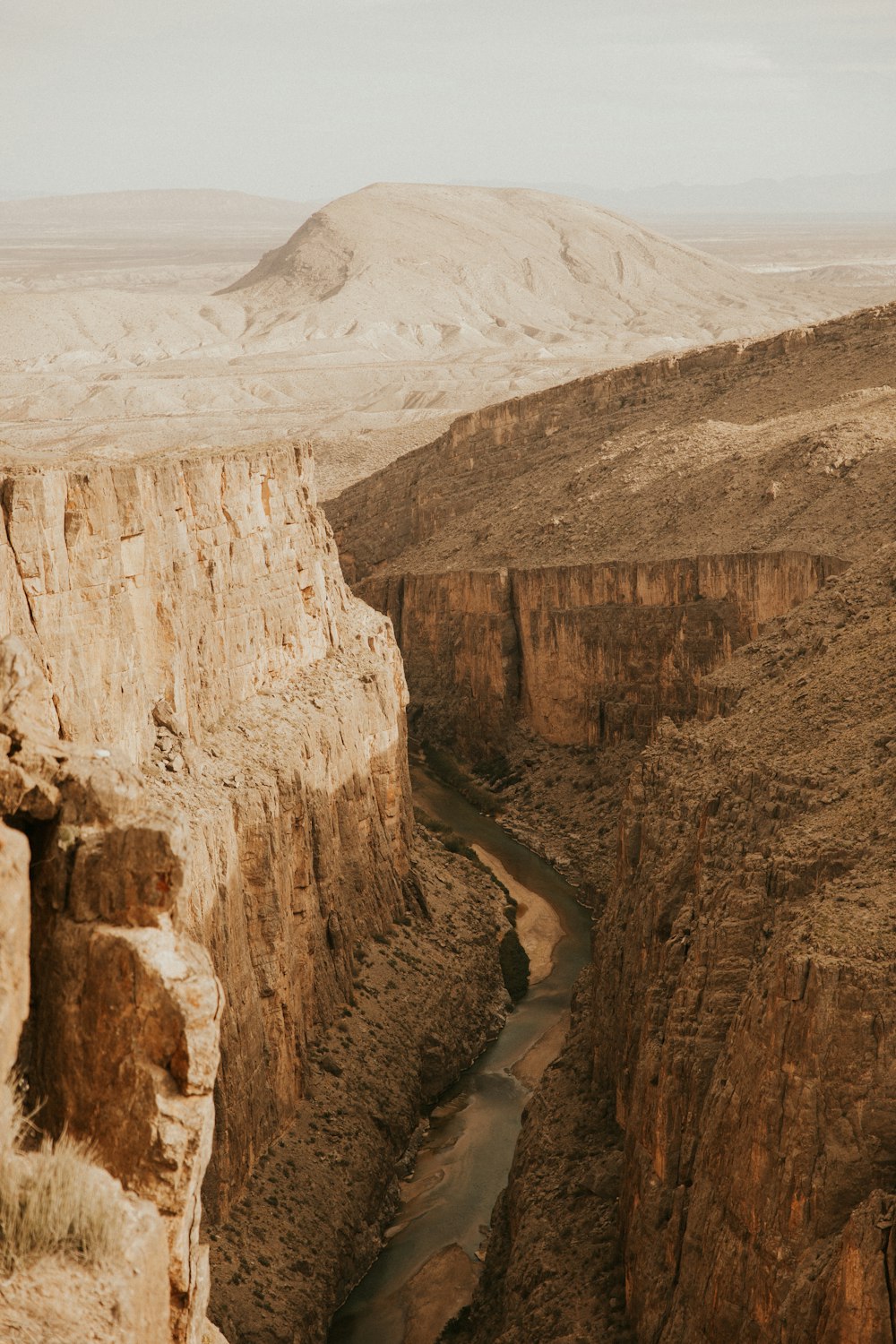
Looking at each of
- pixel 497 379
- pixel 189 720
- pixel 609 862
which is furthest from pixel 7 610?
pixel 497 379

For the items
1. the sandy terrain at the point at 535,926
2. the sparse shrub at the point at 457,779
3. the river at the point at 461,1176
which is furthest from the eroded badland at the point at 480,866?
the sandy terrain at the point at 535,926

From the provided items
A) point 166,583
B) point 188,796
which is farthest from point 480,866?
point 166,583

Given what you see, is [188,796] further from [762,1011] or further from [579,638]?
[579,638]

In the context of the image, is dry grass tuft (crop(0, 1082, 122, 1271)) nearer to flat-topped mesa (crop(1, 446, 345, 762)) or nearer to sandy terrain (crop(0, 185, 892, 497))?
flat-topped mesa (crop(1, 446, 345, 762))

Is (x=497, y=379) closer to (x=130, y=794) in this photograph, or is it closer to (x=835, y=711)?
(x=835, y=711)

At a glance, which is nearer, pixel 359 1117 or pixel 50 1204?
pixel 50 1204

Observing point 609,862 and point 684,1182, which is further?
point 609,862
